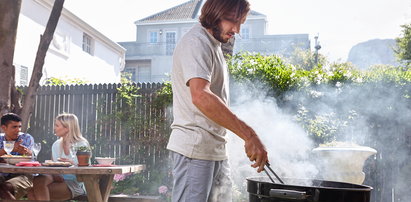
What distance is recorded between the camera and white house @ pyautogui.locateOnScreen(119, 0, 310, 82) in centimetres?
2433

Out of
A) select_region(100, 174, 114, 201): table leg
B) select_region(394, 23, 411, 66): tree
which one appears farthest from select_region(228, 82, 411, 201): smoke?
select_region(394, 23, 411, 66): tree

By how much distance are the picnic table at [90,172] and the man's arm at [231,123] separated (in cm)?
193

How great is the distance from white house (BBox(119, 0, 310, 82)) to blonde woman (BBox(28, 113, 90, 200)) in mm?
19208

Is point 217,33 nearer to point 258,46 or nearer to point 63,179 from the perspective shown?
point 63,179

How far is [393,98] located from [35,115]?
266 inches

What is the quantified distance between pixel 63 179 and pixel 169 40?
21.6 meters

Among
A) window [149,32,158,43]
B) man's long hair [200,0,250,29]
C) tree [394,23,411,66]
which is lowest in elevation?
man's long hair [200,0,250,29]

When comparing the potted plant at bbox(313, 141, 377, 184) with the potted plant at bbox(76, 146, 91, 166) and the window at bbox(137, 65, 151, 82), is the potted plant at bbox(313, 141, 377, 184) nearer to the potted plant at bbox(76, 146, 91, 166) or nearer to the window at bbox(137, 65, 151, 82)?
the potted plant at bbox(76, 146, 91, 166)

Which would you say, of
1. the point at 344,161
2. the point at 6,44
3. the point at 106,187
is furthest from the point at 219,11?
the point at 6,44

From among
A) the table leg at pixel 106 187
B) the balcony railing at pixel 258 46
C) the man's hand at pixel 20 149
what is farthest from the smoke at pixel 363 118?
the balcony railing at pixel 258 46

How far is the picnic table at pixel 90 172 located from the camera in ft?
11.5

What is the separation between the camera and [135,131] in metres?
7.80

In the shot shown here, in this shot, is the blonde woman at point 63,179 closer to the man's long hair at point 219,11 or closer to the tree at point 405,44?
the man's long hair at point 219,11

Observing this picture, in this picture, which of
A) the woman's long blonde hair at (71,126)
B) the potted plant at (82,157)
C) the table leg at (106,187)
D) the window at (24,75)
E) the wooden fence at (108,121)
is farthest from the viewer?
the window at (24,75)
